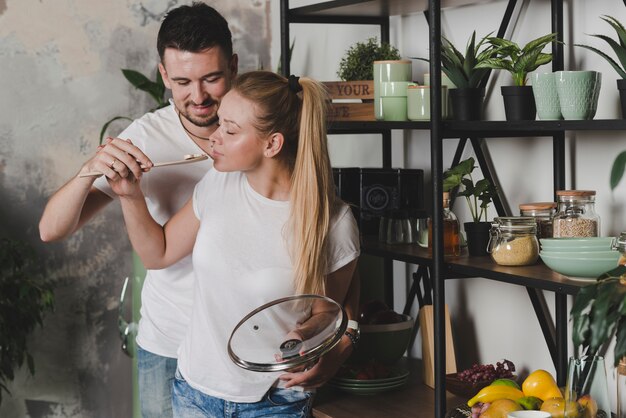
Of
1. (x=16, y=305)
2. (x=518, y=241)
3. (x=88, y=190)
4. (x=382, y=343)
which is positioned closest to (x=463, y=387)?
(x=382, y=343)

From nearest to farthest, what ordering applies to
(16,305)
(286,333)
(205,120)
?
(286,333), (205,120), (16,305)

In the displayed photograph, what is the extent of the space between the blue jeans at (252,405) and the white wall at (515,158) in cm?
73

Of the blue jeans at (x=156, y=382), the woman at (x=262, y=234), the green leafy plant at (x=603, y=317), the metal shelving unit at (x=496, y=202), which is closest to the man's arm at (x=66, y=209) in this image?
the woman at (x=262, y=234)

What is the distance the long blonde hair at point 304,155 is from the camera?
189 centimetres

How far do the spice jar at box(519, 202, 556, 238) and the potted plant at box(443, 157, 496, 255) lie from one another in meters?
0.13

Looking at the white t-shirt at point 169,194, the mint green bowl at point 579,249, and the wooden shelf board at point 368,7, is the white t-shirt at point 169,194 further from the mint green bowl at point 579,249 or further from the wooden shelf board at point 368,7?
the mint green bowl at point 579,249

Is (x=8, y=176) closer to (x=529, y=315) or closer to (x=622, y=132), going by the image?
(x=529, y=315)

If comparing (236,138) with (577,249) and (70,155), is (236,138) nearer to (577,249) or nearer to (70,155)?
(577,249)

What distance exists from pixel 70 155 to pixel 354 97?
4.12ft

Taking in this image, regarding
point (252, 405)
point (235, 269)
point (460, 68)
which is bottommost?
point (252, 405)

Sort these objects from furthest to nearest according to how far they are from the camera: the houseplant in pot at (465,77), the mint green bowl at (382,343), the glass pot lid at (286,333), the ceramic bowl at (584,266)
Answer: the mint green bowl at (382,343)
the houseplant in pot at (465,77)
the ceramic bowl at (584,266)
the glass pot lid at (286,333)

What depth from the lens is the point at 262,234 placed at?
76.1 inches

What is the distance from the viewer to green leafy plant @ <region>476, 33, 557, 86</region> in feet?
6.77

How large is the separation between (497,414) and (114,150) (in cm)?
99
